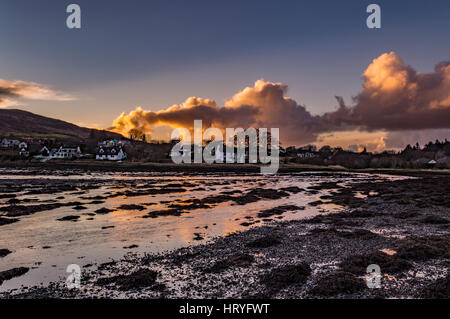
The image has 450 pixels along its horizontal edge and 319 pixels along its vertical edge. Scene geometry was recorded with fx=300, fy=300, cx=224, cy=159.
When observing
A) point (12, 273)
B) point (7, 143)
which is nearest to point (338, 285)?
point (12, 273)

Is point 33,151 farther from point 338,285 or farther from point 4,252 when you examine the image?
point 338,285

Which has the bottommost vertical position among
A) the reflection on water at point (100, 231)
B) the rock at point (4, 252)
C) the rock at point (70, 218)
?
the reflection on water at point (100, 231)

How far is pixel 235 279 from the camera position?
1238cm

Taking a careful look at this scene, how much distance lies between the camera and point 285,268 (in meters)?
13.3

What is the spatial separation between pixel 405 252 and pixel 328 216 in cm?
1133

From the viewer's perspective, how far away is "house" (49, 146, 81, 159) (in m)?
141

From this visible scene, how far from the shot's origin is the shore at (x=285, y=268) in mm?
11195

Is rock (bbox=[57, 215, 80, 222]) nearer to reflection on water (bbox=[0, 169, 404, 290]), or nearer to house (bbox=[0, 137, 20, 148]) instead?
reflection on water (bbox=[0, 169, 404, 290])

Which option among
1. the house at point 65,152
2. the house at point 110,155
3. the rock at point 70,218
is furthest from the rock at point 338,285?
the house at point 65,152

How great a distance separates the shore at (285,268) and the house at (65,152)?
14097 cm

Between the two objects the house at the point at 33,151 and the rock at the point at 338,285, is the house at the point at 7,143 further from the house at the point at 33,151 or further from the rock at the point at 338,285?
the rock at the point at 338,285

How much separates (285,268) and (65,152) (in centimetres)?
15328

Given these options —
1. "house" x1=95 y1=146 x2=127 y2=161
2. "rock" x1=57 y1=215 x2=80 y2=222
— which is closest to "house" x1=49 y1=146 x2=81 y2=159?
"house" x1=95 y1=146 x2=127 y2=161

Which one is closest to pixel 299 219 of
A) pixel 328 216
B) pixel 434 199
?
pixel 328 216
